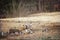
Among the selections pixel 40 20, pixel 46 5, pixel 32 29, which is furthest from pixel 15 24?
pixel 46 5

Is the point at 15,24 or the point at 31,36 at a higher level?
the point at 15,24

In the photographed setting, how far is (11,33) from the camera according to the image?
2.09 m

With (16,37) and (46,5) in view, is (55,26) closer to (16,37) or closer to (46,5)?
(46,5)

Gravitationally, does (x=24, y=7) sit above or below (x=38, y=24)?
above

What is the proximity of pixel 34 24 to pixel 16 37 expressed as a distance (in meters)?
0.37

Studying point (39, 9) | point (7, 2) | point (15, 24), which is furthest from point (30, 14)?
point (7, 2)

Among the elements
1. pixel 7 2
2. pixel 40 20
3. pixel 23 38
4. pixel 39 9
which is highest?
pixel 7 2

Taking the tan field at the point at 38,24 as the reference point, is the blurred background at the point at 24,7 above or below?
above

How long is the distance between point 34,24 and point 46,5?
37 centimetres

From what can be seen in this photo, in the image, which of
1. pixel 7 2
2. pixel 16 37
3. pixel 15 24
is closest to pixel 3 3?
pixel 7 2

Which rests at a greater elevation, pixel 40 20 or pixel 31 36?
pixel 40 20

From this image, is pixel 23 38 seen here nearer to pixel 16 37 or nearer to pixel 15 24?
pixel 16 37

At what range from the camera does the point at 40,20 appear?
2064mm

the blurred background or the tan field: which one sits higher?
the blurred background
